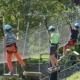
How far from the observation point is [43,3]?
64.6 feet

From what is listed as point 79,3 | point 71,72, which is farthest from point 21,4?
point 71,72

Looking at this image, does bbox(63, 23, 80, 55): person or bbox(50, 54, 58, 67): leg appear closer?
bbox(50, 54, 58, 67): leg

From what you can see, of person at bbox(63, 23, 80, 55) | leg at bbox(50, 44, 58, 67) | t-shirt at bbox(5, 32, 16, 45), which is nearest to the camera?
t-shirt at bbox(5, 32, 16, 45)

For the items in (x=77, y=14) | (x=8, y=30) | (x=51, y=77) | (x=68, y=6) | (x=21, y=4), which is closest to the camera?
(x=8, y=30)

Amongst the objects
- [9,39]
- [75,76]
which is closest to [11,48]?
[9,39]

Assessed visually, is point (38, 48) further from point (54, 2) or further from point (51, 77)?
point (54, 2)

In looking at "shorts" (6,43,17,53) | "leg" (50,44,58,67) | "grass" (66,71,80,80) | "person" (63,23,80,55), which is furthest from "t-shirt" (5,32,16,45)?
"person" (63,23,80,55)

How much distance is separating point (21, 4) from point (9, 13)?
34.7 inches

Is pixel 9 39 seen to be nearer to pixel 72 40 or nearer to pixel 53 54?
pixel 53 54

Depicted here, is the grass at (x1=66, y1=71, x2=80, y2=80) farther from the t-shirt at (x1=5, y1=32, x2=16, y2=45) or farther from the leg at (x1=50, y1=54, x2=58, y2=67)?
the t-shirt at (x1=5, y1=32, x2=16, y2=45)

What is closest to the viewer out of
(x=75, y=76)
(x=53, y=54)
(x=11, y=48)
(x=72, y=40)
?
(x=11, y=48)

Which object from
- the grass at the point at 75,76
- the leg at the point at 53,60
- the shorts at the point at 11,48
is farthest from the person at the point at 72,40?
the shorts at the point at 11,48

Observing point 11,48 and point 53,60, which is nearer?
point 11,48

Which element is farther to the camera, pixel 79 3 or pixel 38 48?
pixel 79 3
